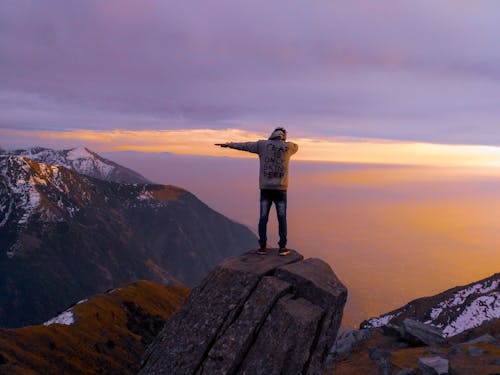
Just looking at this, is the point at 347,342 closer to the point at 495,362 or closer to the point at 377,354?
the point at 377,354

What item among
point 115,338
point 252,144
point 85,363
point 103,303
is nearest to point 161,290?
point 103,303

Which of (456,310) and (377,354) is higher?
(377,354)

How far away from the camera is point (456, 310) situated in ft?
256

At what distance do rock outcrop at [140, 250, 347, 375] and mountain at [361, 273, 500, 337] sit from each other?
5291 cm

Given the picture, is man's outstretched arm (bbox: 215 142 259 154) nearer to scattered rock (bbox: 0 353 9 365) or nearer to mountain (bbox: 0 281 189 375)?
mountain (bbox: 0 281 189 375)

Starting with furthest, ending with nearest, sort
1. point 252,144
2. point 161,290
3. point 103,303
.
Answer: point 161,290 < point 103,303 < point 252,144

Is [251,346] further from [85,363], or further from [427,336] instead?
[85,363]

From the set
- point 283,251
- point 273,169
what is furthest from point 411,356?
point 273,169

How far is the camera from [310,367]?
1886 cm

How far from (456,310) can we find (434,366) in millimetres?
59953

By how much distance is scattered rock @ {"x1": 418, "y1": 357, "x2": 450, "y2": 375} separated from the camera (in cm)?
2572

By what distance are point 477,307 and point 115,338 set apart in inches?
3246

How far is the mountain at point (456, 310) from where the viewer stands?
226 feet

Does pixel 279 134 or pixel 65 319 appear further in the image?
pixel 65 319
